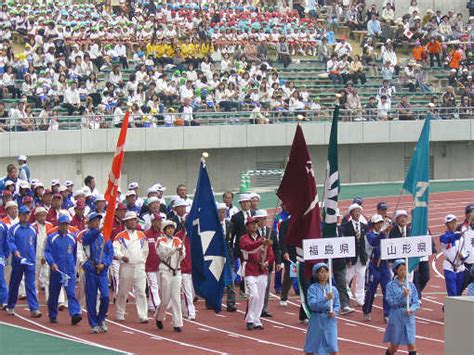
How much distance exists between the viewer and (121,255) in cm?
2089

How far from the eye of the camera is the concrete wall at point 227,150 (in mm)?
36750

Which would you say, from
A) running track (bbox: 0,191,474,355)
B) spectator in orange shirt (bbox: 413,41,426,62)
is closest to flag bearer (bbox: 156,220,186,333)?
running track (bbox: 0,191,474,355)

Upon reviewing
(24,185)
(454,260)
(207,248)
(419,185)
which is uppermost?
(419,185)

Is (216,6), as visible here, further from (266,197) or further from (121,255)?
(121,255)

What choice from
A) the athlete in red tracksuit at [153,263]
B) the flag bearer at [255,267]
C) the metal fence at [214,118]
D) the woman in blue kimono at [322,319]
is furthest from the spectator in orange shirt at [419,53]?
the woman in blue kimono at [322,319]

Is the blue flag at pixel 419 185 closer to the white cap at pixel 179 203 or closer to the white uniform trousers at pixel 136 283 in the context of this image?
the white uniform trousers at pixel 136 283

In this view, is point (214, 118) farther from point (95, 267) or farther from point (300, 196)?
point (300, 196)

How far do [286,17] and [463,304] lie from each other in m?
32.7

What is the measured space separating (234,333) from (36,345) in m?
2.58

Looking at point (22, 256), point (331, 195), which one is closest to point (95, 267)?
point (22, 256)

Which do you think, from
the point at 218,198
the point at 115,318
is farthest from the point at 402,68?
the point at 115,318

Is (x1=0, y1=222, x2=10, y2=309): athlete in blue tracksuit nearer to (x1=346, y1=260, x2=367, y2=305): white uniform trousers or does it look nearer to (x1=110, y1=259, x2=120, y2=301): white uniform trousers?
(x1=110, y1=259, x2=120, y2=301): white uniform trousers

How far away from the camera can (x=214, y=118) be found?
39.3 meters

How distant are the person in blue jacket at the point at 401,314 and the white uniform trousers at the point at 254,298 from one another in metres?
2.91
